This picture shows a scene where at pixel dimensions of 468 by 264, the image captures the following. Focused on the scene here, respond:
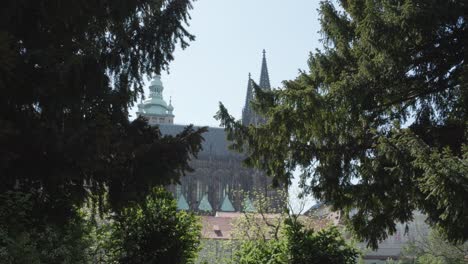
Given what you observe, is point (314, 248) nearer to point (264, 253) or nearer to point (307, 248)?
point (307, 248)

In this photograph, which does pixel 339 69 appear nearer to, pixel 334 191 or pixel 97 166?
pixel 334 191

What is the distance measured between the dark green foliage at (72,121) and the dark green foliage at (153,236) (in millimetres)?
1611

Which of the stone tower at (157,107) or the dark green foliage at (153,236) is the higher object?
the stone tower at (157,107)

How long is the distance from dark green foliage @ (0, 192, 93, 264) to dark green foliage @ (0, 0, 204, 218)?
0.29 meters

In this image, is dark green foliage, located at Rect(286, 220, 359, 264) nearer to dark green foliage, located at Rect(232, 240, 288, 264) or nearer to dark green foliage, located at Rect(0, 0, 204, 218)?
dark green foliage, located at Rect(232, 240, 288, 264)

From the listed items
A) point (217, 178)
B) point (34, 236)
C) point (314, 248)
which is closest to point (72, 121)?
point (34, 236)

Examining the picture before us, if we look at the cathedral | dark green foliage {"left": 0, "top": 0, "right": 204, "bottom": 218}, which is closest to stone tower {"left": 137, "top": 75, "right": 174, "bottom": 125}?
the cathedral

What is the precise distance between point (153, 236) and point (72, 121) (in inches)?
123

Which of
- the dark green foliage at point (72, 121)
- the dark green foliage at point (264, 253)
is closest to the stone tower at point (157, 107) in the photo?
the dark green foliage at point (264, 253)

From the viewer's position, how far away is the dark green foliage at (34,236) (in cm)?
739

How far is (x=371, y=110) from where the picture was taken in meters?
9.70

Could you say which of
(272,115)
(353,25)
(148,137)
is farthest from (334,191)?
(148,137)

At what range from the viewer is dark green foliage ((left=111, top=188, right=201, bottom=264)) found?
10.1 metres

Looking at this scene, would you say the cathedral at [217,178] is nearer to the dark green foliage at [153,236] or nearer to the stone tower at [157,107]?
the stone tower at [157,107]
